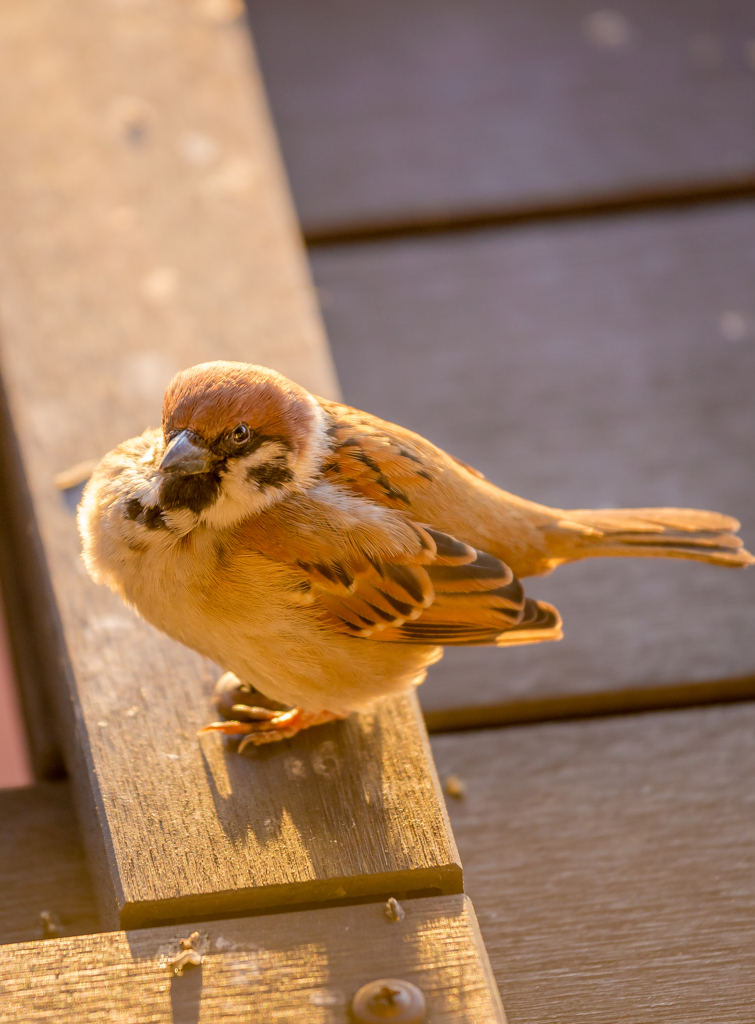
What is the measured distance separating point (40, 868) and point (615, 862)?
3.10ft

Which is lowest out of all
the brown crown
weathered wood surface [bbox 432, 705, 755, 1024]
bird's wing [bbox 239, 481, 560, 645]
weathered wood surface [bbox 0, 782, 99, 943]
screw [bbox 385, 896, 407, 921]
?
weathered wood surface [bbox 432, 705, 755, 1024]

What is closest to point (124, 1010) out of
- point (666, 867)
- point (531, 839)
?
point (531, 839)

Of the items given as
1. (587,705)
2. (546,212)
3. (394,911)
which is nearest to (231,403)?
(394,911)

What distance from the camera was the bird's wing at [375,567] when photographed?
67.7 inches

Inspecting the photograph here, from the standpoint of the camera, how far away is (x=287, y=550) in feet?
5.61

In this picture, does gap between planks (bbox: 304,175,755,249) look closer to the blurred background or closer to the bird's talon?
the blurred background

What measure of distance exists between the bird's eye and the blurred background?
2.32 feet

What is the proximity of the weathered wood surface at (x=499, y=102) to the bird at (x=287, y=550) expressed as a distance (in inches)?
A: 56.6

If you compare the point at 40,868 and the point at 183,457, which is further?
the point at 40,868

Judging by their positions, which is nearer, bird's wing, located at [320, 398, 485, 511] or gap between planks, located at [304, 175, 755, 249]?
bird's wing, located at [320, 398, 485, 511]

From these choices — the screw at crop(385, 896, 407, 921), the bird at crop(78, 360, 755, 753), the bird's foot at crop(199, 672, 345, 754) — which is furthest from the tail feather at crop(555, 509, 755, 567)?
the screw at crop(385, 896, 407, 921)

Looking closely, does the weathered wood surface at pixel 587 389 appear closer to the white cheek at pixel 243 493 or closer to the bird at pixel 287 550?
the bird at pixel 287 550

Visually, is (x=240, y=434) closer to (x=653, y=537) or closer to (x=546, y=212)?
(x=653, y=537)

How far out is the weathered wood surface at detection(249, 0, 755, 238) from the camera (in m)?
3.09
